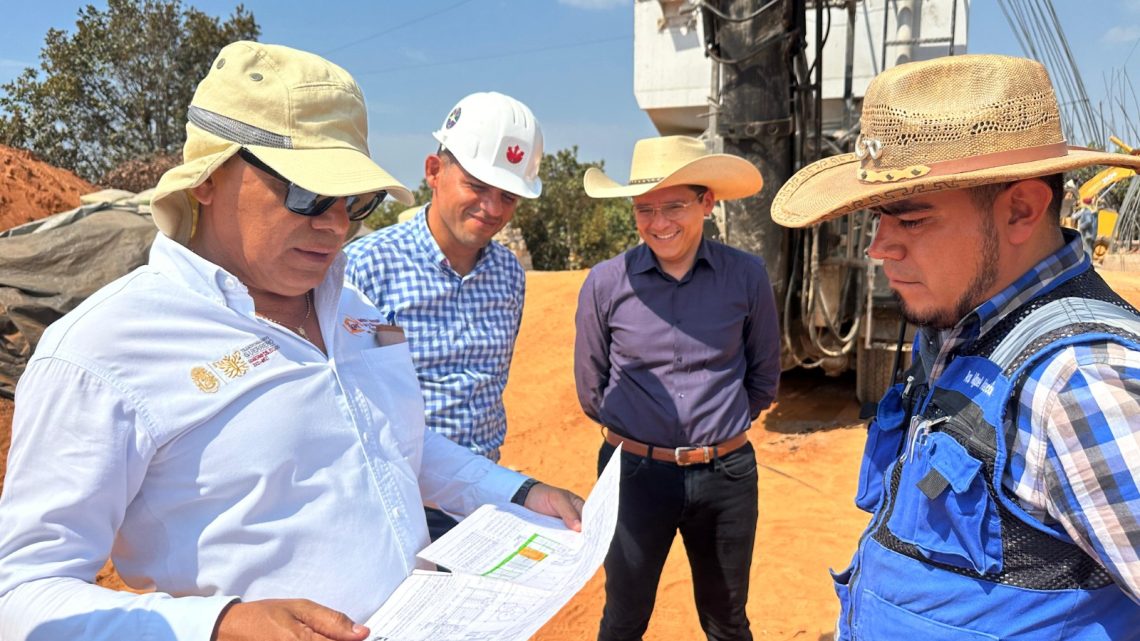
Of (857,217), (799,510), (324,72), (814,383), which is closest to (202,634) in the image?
(324,72)

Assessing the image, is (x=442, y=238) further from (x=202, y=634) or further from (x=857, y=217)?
(x=857, y=217)

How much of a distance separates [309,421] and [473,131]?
1475mm

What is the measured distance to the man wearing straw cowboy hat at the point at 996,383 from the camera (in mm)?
1226

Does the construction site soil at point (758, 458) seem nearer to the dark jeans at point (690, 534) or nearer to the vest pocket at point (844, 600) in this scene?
the dark jeans at point (690, 534)

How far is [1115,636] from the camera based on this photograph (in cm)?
133

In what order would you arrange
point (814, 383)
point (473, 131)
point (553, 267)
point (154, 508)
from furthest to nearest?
point (553, 267) < point (814, 383) < point (473, 131) < point (154, 508)

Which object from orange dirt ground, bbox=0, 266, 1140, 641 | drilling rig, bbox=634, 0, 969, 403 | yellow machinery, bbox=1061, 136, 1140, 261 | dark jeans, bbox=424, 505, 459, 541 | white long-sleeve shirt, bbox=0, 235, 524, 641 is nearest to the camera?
white long-sleeve shirt, bbox=0, 235, 524, 641

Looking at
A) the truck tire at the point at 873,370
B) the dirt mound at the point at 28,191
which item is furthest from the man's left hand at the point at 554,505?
the dirt mound at the point at 28,191

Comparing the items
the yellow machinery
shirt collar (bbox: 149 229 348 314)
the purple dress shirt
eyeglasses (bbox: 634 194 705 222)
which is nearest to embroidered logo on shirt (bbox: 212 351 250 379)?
shirt collar (bbox: 149 229 348 314)

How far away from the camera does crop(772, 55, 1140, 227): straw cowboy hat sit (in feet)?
4.66

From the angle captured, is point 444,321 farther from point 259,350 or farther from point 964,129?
point 964,129

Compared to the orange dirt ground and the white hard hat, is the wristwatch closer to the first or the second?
the white hard hat

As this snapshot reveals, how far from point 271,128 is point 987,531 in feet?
4.98

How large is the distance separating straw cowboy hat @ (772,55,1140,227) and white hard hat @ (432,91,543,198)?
4.37ft
